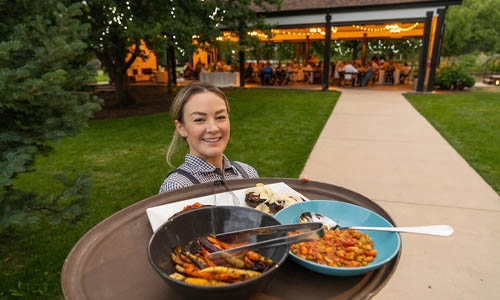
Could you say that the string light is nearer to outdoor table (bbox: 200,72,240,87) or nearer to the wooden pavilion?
the wooden pavilion

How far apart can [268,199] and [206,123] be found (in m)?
0.60

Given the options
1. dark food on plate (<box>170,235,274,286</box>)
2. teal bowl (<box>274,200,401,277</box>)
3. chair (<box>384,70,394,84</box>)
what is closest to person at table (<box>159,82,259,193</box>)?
teal bowl (<box>274,200,401,277</box>)

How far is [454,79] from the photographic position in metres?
14.8

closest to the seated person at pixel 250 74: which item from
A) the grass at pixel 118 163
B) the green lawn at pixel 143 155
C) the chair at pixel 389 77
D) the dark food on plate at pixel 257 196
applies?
the chair at pixel 389 77

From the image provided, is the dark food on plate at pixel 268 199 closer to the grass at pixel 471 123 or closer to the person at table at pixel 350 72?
the grass at pixel 471 123

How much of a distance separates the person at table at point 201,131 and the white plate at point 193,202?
318 millimetres

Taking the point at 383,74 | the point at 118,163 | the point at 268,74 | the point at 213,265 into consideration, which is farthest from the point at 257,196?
the point at 383,74

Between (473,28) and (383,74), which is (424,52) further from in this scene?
(473,28)

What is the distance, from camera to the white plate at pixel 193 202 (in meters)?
1.41

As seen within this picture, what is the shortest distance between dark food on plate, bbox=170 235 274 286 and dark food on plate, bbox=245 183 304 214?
458 millimetres

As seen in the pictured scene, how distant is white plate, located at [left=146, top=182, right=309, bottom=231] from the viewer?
1410 mm

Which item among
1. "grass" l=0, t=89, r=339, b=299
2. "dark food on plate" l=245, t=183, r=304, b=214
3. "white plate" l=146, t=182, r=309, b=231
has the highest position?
"dark food on plate" l=245, t=183, r=304, b=214

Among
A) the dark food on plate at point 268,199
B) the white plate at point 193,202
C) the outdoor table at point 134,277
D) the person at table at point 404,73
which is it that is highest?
the person at table at point 404,73

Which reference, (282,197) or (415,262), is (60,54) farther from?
(415,262)
